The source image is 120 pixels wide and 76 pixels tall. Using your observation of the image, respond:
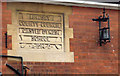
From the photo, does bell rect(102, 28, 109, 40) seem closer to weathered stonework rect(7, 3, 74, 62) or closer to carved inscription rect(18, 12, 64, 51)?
weathered stonework rect(7, 3, 74, 62)

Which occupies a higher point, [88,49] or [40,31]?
[40,31]

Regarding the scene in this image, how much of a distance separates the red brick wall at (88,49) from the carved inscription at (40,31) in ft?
1.17

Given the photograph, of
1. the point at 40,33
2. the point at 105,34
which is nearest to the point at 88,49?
the point at 105,34

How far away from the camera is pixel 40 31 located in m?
9.51

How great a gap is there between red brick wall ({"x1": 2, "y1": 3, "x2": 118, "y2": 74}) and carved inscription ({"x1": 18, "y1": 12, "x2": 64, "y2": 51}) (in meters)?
0.36

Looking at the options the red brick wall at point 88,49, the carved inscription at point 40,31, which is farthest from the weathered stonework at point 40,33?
the red brick wall at point 88,49

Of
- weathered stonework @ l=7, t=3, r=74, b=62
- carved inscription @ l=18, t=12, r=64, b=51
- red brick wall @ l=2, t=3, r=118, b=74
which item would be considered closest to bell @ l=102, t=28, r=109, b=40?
red brick wall @ l=2, t=3, r=118, b=74

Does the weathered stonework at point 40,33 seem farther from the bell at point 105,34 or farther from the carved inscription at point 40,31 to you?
the bell at point 105,34

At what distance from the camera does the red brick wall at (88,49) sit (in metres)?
9.64

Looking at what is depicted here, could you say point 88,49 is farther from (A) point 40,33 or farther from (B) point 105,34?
(A) point 40,33

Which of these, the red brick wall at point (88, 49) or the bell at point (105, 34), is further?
the bell at point (105, 34)

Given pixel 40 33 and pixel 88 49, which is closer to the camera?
pixel 40 33

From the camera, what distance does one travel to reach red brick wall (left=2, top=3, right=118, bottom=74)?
964cm

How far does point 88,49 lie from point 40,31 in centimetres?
138
